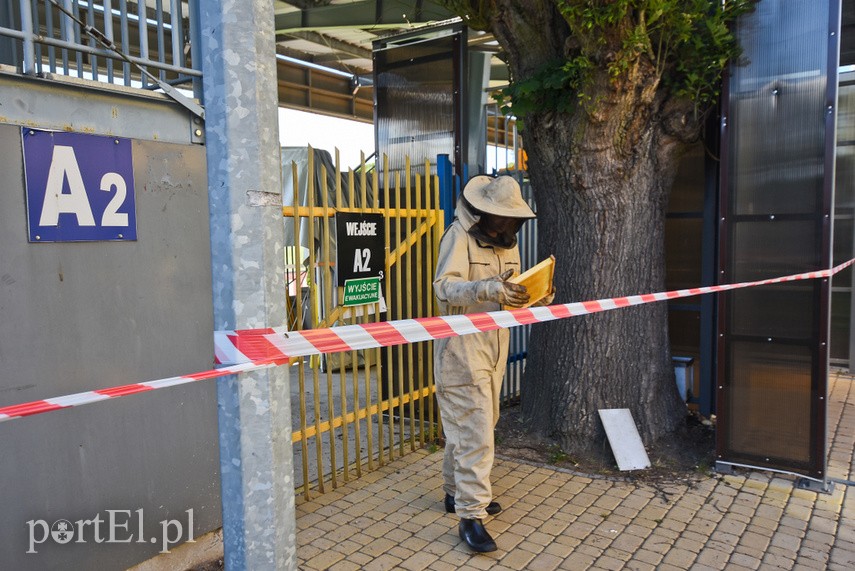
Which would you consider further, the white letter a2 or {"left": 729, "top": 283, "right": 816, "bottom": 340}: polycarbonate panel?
{"left": 729, "top": 283, "right": 816, "bottom": 340}: polycarbonate panel

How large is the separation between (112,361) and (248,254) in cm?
190

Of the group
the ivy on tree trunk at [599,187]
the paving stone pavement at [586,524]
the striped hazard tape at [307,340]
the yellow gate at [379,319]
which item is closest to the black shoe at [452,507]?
the paving stone pavement at [586,524]

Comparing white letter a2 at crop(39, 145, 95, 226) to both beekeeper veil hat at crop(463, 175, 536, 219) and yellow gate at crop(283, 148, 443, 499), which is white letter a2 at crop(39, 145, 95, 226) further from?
beekeeper veil hat at crop(463, 175, 536, 219)

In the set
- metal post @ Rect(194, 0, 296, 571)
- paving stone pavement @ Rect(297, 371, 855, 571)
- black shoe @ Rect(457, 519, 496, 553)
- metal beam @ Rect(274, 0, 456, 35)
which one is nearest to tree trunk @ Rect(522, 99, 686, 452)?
paving stone pavement @ Rect(297, 371, 855, 571)

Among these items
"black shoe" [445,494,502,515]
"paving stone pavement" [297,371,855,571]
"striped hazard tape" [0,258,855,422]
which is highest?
"striped hazard tape" [0,258,855,422]

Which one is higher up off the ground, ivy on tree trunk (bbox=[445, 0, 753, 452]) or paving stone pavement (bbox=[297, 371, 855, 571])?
ivy on tree trunk (bbox=[445, 0, 753, 452])

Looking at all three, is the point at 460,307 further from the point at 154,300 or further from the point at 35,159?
the point at 35,159

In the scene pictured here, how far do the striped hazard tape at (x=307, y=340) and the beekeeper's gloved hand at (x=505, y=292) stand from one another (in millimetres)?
79

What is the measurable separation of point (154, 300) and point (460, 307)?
1.65m

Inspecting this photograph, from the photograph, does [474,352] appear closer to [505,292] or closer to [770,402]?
[505,292]

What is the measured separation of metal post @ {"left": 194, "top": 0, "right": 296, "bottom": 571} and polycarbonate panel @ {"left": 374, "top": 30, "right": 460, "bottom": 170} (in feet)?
15.3

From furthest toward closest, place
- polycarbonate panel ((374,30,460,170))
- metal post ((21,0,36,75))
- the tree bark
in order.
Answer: polycarbonate panel ((374,30,460,170)) < the tree bark < metal post ((21,0,36,75))

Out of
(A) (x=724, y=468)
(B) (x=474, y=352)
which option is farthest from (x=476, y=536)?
(A) (x=724, y=468)

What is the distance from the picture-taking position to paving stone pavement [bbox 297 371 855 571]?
3.83 meters
